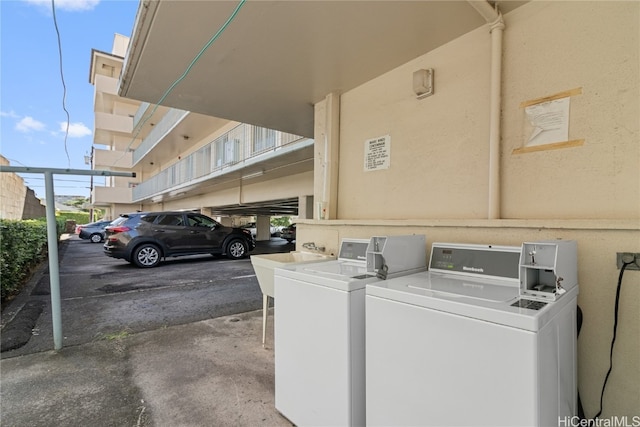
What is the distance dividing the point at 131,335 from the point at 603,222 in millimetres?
3700

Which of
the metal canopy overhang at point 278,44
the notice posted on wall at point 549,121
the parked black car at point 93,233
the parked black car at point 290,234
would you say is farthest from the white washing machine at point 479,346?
the parked black car at point 93,233

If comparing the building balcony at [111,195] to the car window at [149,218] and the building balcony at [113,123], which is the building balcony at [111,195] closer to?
the building balcony at [113,123]

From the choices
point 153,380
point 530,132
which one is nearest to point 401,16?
point 530,132

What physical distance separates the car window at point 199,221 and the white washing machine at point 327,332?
21.2ft

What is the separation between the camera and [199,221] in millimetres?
7754

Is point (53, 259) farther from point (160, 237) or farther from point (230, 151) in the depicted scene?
point (230, 151)

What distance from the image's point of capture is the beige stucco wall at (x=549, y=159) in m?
1.33

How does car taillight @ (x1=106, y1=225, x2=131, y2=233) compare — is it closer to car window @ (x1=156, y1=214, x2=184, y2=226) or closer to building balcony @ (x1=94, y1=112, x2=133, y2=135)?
car window @ (x1=156, y1=214, x2=184, y2=226)

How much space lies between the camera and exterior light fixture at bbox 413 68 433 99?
6.83 feet

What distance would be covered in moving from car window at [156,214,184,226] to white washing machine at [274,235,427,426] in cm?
633

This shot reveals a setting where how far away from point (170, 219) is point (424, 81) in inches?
265

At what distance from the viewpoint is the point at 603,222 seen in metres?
1.32

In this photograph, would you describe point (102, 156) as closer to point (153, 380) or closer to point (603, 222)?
point (153, 380)

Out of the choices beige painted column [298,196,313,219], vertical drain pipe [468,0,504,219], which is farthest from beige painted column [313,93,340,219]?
beige painted column [298,196,313,219]
